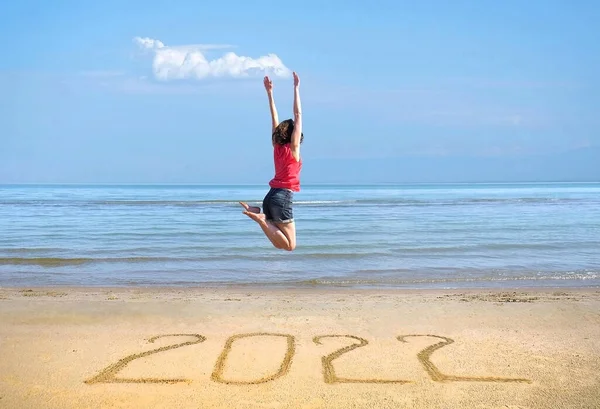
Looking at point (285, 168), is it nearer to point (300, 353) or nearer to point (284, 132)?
point (284, 132)

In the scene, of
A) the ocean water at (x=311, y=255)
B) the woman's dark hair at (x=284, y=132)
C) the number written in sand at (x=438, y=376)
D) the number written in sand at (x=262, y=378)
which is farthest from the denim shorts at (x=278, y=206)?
the ocean water at (x=311, y=255)

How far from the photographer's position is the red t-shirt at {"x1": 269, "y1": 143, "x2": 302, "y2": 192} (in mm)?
7336

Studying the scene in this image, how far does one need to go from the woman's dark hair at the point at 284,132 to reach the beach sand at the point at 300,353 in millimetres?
2457

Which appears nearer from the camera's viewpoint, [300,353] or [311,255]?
[300,353]

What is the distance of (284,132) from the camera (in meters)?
7.26

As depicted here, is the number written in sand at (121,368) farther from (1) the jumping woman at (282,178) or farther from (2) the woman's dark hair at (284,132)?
(2) the woman's dark hair at (284,132)

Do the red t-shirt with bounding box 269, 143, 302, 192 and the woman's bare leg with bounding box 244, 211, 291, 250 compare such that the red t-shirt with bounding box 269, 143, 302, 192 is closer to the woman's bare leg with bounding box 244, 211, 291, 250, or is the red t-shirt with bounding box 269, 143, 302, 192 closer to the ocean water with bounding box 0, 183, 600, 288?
the woman's bare leg with bounding box 244, 211, 291, 250

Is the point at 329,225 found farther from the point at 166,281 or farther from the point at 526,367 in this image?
the point at 526,367

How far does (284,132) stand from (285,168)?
17.0 inches

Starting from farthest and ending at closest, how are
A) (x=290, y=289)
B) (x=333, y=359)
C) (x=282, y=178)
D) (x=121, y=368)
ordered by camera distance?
(x=290, y=289), (x=282, y=178), (x=333, y=359), (x=121, y=368)

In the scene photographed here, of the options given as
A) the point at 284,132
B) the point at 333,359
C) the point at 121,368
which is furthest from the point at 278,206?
the point at 121,368

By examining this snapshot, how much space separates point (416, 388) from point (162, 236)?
1697cm

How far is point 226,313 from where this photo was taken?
9.41 meters

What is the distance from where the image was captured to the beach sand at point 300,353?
20.1 feet
